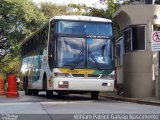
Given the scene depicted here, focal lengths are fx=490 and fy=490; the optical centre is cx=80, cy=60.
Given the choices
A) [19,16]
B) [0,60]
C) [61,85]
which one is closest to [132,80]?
[61,85]

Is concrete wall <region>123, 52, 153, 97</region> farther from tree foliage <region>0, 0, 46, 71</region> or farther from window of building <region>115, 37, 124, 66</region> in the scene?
tree foliage <region>0, 0, 46, 71</region>

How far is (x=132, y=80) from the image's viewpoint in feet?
78.1

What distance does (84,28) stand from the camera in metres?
21.7

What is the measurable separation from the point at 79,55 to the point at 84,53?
9.7 inches

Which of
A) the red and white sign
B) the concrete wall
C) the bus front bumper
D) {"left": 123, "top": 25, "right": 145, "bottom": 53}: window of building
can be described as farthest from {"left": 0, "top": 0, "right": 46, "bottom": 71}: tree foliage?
the red and white sign

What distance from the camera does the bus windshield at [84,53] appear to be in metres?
21.0

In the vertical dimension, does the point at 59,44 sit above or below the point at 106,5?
below

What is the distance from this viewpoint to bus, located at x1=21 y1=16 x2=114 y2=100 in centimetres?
2091

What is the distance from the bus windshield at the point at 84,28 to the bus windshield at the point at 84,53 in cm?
35

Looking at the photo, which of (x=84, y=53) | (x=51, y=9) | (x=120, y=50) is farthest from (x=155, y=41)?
(x=51, y=9)

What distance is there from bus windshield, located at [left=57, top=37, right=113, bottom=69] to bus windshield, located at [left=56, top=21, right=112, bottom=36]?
13.8 inches

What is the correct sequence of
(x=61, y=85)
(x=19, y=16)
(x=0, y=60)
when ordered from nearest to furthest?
(x=61, y=85) < (x=19, y=16) < (x=0, y=60)

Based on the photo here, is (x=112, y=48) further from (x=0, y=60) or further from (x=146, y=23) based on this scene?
(x=0, y=60)

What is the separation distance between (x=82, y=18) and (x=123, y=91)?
543 centimetres
